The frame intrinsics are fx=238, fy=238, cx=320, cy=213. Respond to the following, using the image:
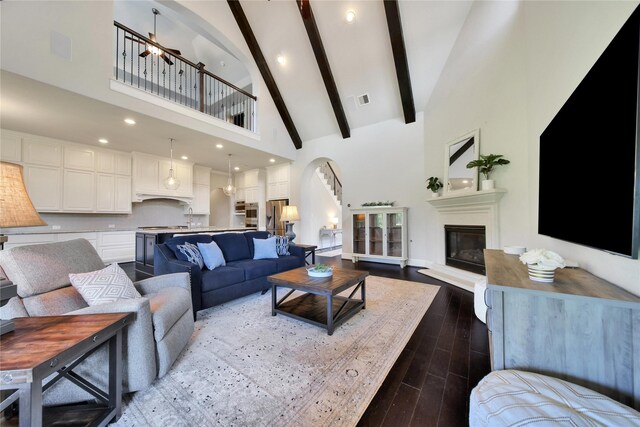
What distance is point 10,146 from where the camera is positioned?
14.2 feet

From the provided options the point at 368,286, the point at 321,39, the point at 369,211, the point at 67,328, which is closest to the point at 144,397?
the point at 67,328

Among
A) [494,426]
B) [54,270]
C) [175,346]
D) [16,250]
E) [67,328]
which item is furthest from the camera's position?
[175,346]

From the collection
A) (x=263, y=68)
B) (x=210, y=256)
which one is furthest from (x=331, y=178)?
(x=210, y=256)

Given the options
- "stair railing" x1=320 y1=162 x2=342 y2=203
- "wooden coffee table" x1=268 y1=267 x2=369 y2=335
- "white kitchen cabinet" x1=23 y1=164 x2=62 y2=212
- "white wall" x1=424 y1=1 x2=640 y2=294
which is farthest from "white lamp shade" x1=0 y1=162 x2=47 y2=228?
"stair railing" x1=320 y1=162 x2=342 y2=203

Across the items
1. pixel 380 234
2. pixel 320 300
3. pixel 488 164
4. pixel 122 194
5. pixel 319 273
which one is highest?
pixel 488 164

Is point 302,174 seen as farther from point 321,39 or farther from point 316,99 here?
point 321,39

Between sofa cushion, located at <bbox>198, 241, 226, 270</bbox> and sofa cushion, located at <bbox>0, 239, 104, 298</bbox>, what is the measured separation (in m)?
1.15

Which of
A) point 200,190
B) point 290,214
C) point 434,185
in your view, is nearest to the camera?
point 434,185

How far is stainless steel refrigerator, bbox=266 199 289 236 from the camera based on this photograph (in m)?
7.40

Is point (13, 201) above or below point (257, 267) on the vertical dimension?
above

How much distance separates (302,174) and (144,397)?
6.01 metres

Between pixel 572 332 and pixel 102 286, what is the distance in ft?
9.21

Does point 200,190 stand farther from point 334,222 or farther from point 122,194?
point 334,222

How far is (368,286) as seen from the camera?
145 inches
